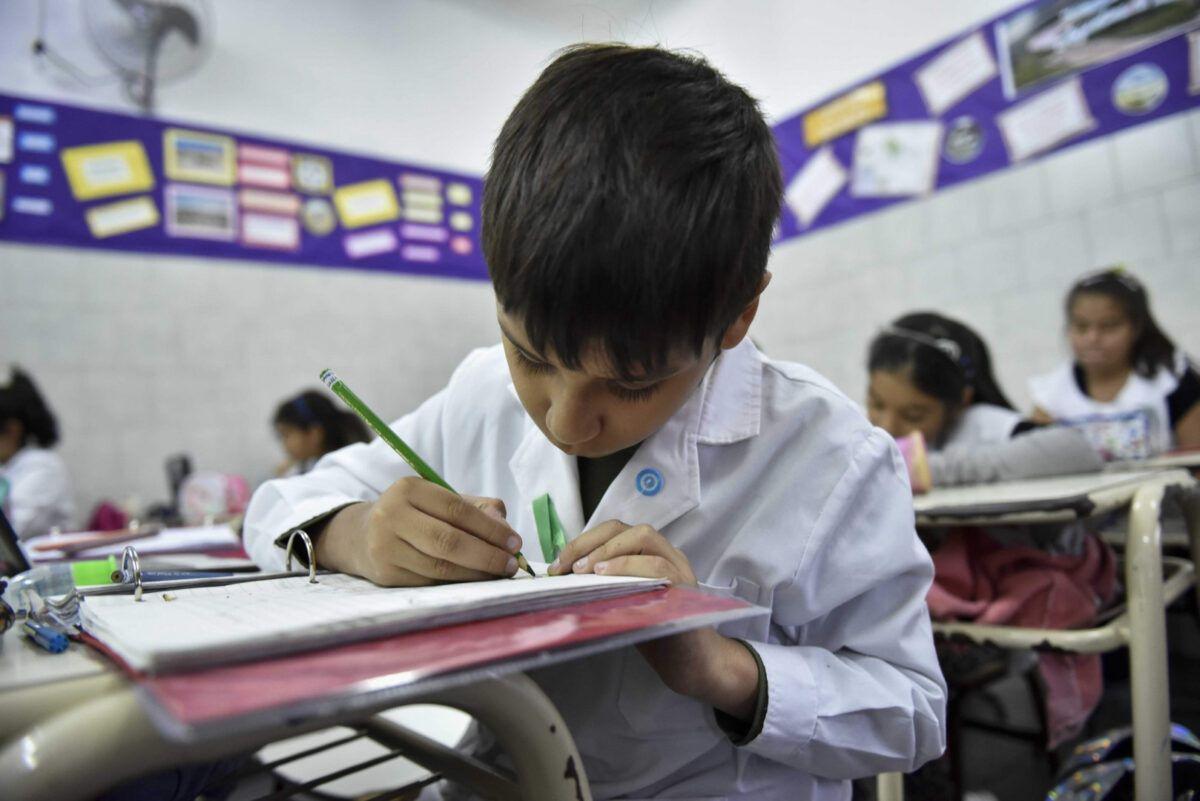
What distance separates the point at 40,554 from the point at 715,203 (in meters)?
1.24

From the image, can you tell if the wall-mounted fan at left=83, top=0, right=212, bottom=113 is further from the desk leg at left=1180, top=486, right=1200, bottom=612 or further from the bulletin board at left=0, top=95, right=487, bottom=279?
the desk leg at left=1180, top=486, right=1200, bottom=612

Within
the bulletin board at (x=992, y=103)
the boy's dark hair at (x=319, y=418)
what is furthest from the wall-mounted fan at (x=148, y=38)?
the bulletin board at (x=992, y=103)

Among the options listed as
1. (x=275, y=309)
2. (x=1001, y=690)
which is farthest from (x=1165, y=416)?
(x=275, y=309)

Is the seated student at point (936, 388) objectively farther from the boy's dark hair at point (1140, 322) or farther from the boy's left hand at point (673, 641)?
the boy's left hand at point (673, 641)

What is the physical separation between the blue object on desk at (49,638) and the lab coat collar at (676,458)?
0.39 m

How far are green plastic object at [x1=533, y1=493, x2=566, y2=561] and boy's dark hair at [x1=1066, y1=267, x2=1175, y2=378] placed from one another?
8.61 ft

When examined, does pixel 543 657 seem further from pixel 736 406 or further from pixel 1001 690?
pixel 1001 690

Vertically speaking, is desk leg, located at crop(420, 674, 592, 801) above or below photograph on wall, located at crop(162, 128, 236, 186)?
below

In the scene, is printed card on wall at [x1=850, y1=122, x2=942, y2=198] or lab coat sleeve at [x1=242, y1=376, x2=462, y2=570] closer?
lab coat sleeve at [x1=242, y1=376, x2=462, y2=570]

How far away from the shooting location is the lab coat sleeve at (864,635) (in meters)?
0.58

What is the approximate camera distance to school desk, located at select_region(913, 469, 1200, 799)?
85cm

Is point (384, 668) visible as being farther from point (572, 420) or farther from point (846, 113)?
point (846, 113)

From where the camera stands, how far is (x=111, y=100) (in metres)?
3.46

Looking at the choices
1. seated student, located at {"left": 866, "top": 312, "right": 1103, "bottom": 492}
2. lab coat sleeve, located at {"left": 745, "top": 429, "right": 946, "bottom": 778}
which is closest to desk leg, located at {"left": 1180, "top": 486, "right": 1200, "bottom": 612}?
seated student, located at {"left": 866, "top": 312, "right": 1103, "bottom": 492}
